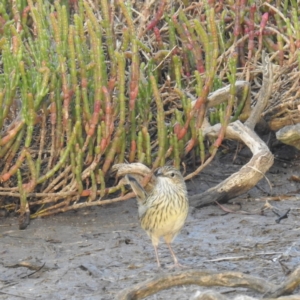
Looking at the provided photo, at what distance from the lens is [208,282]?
5.12 meters

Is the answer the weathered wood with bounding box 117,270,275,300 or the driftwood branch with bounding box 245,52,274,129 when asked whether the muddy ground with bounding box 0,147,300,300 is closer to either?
the weathered wood with bounding box 117,270,275,300

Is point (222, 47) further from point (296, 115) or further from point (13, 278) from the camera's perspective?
point (13, 278)

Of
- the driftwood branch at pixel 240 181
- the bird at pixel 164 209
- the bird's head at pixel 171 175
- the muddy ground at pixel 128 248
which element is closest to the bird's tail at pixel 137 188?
the bird at pixel 164 209

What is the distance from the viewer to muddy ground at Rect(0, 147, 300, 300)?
5379mm

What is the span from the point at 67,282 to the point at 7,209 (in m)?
1.78

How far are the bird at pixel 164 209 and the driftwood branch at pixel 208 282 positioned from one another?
1.91 feet

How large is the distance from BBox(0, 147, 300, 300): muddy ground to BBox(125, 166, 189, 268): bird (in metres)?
0.21

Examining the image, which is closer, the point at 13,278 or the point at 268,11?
the point at 13,278

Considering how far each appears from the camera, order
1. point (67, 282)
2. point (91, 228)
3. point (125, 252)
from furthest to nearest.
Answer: point (91, 228)
point (125, 252)
point (67, 282)

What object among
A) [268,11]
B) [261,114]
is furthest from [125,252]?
[268,11]

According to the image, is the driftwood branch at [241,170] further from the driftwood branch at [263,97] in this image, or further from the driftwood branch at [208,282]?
the driftwood branch at [208,282]

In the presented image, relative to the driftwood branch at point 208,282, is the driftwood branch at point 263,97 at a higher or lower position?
higher

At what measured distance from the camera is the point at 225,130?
7.13 m

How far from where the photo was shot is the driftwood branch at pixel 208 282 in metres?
4.79
